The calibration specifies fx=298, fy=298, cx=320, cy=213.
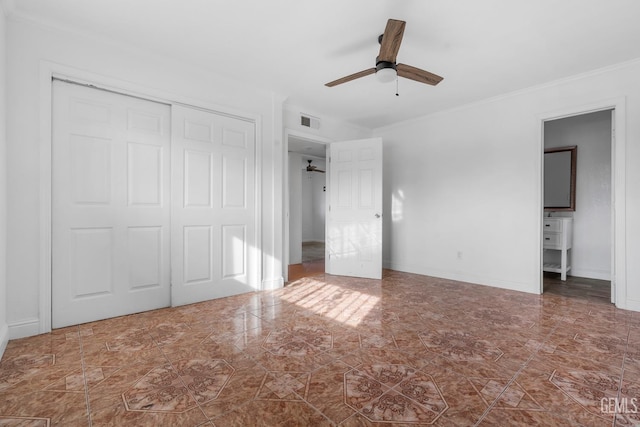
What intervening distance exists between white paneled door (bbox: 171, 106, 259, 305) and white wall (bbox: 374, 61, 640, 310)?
9.03 feet

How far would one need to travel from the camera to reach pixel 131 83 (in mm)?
2898

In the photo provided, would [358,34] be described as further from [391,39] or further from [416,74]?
[416,74]

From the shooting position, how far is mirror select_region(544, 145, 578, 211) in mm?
4801

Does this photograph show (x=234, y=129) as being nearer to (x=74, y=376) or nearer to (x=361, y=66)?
(x=361, y=66)

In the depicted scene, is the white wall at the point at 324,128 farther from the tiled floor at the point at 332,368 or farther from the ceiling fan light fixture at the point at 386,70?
the tiled floor at the point at 332,368

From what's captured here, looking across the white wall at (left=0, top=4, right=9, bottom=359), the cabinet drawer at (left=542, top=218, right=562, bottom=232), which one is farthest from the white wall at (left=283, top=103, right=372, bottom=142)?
the cabinet drawer at (left=542, top=218, right=562, bottom=232)

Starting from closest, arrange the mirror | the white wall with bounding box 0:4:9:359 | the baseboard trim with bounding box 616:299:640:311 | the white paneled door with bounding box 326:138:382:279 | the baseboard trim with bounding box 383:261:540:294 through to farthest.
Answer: the white wall with bounding box 0:4:9:359 < the baseboard trim with bounding box 616:299:640:311 < the baseboard trim with bounding box 383:261:540:294 < the white paneled door with bounding box 326:138:382:279 < the mirror

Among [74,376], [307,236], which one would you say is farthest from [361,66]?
[307,236]

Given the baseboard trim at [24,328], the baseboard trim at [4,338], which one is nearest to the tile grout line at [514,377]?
the baseboard trim at [4,338]

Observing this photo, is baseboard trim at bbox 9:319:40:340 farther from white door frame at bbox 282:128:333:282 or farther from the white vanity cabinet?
the white vanity cabinet

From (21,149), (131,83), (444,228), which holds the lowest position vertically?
(444,228)

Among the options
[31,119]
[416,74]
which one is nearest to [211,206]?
[31,119]

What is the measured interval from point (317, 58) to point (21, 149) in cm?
271

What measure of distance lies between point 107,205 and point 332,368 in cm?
248
